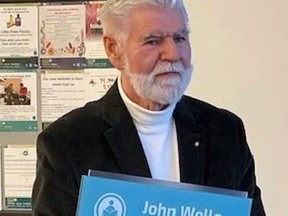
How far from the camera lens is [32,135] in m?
2.06

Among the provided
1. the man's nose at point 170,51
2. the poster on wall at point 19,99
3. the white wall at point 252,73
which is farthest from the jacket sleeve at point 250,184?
the poster on wall at point 19,99

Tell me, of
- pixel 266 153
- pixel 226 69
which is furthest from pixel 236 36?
pixel 266 153

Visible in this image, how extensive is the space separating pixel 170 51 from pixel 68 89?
2.75 ft

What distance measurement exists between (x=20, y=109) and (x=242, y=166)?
37.3 inches

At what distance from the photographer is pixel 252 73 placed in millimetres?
1968

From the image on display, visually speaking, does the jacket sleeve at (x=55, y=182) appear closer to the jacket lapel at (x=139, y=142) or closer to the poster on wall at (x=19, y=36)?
the jacket lapel at (x=139, y=142)

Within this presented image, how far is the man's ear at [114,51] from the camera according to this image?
1342 mm

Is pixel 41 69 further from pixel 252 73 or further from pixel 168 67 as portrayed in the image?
pixel 168 67

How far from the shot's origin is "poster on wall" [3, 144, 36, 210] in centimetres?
205

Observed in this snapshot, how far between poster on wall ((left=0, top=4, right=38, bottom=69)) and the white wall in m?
0.51

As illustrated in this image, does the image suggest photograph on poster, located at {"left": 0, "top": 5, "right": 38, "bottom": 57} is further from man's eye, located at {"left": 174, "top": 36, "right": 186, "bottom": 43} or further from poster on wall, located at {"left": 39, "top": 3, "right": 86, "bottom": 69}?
man's eye, located at {"left": 174, "top": 36, "right": 186, "bottom": 43}

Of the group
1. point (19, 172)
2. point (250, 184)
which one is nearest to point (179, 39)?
point (250, 184)

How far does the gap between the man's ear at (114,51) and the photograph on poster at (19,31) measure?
729 millimetres

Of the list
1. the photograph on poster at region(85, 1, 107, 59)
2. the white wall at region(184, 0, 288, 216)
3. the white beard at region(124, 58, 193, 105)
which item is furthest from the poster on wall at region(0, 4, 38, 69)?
the white beard at region(124, 58, 193, 105)
